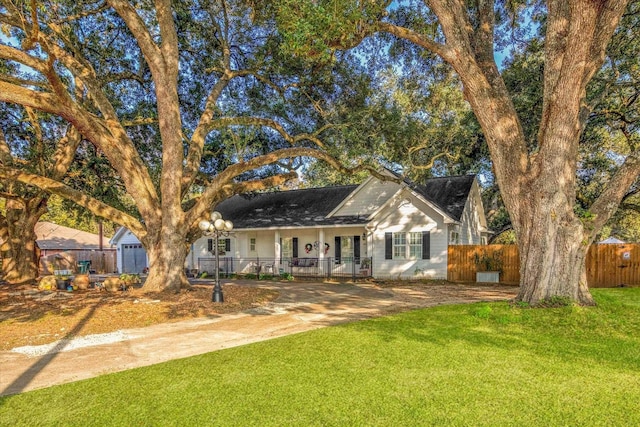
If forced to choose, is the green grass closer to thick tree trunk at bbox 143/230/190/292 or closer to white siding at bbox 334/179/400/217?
thick tree trunk at bbox 143/230/190/292

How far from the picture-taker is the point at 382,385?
424 centimetres

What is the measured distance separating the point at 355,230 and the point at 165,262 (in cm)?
1068

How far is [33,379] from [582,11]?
34.8 ft

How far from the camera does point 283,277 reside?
759 inches

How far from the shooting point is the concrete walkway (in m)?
5.20

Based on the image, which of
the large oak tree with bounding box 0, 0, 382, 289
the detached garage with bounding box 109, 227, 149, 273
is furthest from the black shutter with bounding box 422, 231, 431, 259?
the detached garage with bounding box 109, 227, 149, 273

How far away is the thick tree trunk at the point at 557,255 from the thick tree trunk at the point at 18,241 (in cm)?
1789

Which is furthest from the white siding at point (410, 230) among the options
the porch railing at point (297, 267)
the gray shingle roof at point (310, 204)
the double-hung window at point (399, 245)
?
the porch railing at point (297, 267)

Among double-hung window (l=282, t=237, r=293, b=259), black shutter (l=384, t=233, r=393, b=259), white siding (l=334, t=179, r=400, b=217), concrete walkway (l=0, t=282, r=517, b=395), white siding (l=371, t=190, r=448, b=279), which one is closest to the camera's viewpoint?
concrete walkway (l=0, t=282, r=517, b=395)

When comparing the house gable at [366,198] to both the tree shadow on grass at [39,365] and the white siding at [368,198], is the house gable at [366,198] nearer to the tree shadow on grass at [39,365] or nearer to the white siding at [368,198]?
the white siding at [368,198]

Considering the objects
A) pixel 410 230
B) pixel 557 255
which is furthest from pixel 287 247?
pixel 557 255

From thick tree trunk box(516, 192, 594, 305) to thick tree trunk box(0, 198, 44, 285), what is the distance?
1789 centimetres

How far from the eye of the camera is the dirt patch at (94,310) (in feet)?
24.8

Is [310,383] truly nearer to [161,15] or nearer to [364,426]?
[364,426]
